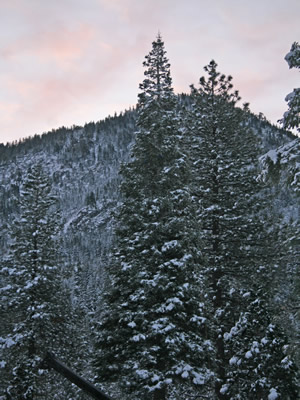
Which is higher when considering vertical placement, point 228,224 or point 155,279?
point 228,224

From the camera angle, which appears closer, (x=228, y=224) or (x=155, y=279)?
(x=155, y=279)

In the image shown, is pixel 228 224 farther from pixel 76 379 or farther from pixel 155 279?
pixel 76 379

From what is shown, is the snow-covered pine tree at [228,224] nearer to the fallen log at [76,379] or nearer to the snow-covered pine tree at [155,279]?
the snow-covered pine tree at [155,279]

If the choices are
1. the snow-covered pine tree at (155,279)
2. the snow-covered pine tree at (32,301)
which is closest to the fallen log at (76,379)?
the snow-covered pine tree at (155,279)

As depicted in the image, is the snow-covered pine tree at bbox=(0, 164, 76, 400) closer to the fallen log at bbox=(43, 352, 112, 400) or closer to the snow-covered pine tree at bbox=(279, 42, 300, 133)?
the snow-covered pine tree at bbox=(279, 42, 300, 133)

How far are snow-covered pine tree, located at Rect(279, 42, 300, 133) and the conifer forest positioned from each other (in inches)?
0.9

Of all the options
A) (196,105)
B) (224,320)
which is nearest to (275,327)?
(224,320)

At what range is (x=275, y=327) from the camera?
1052cm

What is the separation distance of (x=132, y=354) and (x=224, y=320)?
3992 millimetres

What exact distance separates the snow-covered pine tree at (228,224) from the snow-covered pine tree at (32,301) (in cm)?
833

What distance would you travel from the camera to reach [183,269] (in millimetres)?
11680

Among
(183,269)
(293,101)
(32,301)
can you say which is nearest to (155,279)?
(183,269)

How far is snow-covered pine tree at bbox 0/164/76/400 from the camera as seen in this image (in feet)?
54.2

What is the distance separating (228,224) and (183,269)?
3.84 meters
